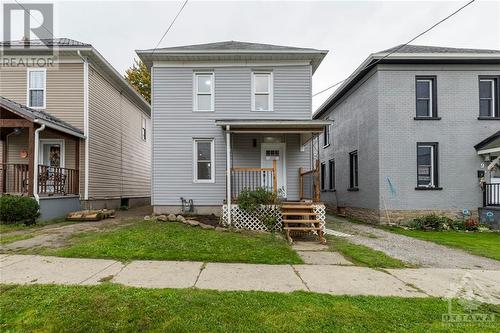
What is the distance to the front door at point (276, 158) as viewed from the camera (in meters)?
10.6

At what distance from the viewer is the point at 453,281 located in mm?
4543

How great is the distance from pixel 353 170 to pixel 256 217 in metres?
7.34

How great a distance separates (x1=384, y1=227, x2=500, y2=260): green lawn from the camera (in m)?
6.74

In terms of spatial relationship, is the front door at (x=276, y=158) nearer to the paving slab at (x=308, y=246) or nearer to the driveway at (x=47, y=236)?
the paving slab at (x=308, y=246)

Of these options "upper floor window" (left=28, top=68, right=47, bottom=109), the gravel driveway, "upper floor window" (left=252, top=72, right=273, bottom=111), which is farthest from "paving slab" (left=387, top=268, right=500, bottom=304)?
"upper floor window" (left=28, top=68, right=47, bottom=109)

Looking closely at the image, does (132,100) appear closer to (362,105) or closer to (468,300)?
(362,105)

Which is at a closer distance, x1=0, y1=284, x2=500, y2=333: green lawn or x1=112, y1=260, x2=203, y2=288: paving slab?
x1=0, y1=284, x2=500, y2=333: green lawn

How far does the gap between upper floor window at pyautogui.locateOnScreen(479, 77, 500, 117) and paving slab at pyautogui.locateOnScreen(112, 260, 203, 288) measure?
12490mm

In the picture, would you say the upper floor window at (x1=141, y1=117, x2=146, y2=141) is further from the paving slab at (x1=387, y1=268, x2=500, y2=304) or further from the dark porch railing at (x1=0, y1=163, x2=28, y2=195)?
the paving slab at (x1=387, y1=268, x2=500, y2=304)

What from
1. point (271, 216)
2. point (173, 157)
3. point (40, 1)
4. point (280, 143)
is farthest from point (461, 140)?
point (40, 1)

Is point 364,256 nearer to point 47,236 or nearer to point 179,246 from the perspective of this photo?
point 179,246

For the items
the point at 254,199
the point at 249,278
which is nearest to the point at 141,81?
the point at 254,199

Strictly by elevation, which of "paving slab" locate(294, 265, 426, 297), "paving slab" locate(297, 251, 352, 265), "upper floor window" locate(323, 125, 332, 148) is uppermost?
"upper floor window" locate(323, 125, 332, 148)

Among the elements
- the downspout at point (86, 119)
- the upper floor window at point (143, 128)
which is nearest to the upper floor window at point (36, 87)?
the downspout at point (86, 119)
